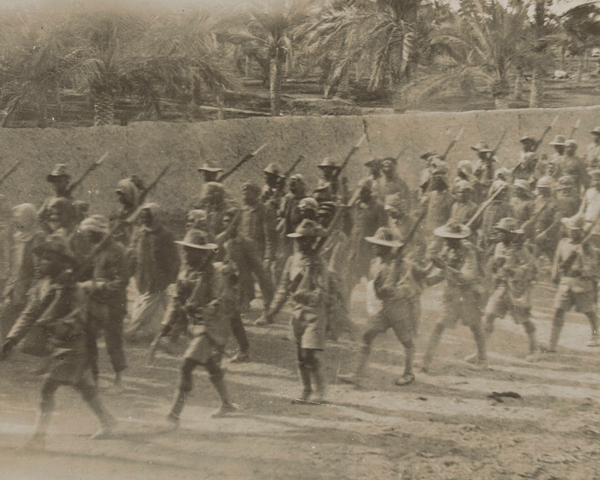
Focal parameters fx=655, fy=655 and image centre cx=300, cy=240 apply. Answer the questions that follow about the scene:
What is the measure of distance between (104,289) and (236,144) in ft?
14.2

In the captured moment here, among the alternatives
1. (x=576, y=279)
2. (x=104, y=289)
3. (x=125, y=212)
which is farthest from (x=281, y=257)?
(x=576, y=279)

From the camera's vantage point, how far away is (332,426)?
549cm

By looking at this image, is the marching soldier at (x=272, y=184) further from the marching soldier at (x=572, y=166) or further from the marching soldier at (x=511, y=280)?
the marching soldier at (x=572, y=166)

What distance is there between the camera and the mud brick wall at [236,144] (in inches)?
326

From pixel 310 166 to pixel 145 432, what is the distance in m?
5.41

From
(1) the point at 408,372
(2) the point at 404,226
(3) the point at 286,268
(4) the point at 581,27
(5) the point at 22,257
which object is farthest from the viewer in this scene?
(4) the point at 581,27

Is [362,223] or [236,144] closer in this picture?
[362,223]

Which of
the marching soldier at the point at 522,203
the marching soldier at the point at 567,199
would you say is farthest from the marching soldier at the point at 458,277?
the marching soldier at the point at 567,199

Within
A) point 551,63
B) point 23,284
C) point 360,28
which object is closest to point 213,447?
point 23,284

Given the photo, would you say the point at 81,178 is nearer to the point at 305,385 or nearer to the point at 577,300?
the point at 305,385

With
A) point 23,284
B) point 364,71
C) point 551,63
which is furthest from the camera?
point 551,63

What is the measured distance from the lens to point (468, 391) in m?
6.13

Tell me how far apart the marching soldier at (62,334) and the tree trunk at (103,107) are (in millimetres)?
3076

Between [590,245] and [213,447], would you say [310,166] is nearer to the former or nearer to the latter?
[590,245]
